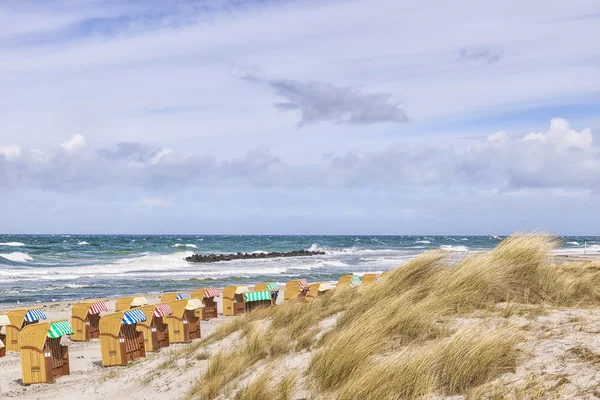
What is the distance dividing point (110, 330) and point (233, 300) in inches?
282

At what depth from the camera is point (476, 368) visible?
461 centimetres

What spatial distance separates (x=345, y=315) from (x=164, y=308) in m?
6.29

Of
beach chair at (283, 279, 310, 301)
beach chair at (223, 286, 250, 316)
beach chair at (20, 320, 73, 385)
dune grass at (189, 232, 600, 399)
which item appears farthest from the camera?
beach chair at (223, 286, 250, 316)

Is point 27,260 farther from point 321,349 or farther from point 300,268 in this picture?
point 321,349

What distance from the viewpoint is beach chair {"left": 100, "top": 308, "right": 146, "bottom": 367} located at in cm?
1080

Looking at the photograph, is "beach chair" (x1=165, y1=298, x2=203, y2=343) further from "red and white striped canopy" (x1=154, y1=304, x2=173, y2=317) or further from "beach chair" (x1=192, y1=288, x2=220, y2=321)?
"beach chair" (x1=192, y1=288, x2=220, y2=321)

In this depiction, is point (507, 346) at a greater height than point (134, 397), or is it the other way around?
point (507, 346)

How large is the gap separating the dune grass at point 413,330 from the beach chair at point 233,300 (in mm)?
8455

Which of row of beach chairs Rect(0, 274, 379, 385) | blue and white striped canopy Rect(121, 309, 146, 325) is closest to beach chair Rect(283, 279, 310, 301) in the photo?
row of beach chairs Rect(0, 274, 379, 385)

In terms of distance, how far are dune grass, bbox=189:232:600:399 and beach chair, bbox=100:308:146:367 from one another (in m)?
2.51

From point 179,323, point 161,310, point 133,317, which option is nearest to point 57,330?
point 133,317

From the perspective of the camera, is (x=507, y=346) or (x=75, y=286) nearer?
(x=507, y=346)

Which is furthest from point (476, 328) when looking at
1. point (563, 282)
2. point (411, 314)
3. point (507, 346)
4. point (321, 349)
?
point (563, 282)

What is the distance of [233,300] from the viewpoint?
701 inches
